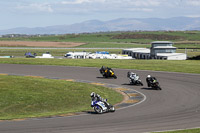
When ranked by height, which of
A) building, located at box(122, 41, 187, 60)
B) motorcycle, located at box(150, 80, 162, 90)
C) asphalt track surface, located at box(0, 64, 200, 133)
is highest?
building, located at box(122, 41, 187, 60)

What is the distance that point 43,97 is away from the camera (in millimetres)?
33406

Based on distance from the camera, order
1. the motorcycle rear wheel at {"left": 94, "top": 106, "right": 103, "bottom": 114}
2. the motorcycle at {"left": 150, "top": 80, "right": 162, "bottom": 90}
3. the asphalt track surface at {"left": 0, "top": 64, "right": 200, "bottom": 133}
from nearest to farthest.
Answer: the asphalt track surface at {"left": 0, "top": 64, "right": 200, "bottom": 133} → the motorcycle rear wheel at {"left": 94, "top": 106, "right": 103, "bottom": 114} → the motorcycle at {"left": 150, "top": 80, "right": 162, "bottom": 90}

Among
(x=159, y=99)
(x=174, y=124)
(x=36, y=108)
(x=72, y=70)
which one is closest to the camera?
(x=174, y=124)

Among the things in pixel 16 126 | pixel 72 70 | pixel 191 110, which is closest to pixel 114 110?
pixel 191 110

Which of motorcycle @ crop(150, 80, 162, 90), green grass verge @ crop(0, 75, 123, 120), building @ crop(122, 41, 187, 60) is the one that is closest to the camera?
green grass verge @ crop(0, 75, 123, 120)

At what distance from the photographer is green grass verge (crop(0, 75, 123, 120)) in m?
28.9

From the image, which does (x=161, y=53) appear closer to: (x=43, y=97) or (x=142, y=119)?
(x=43, y=97)

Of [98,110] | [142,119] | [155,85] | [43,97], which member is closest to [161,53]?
[155,85]

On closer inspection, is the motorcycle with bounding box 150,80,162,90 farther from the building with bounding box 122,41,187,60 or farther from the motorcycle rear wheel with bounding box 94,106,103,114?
the building with bounding box 122,41,187,60

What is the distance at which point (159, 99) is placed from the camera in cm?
3256

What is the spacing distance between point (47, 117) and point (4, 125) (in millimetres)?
3466

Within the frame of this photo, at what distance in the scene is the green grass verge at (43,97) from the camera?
28.9 m

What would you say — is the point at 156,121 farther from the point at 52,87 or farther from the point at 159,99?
the point at 52,87

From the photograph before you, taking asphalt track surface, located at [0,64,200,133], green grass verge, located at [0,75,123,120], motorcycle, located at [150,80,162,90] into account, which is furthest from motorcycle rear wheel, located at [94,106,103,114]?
motorcycle, located at [150,80,162,90]
